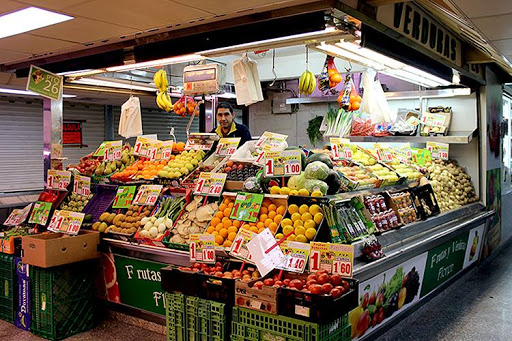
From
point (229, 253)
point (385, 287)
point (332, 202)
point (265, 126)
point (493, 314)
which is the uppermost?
point (265, 126)

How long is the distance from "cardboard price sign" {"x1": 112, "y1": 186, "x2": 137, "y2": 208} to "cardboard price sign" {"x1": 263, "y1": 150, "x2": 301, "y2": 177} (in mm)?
1692

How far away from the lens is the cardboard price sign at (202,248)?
3932 millimetres

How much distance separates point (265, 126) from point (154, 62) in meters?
6.15

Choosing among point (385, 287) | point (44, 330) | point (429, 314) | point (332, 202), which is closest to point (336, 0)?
point (332, 202)

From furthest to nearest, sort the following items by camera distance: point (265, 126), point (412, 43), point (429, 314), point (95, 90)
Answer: point (265, 126) < point (95, 90) < point (429, 314) < point (412, 43)

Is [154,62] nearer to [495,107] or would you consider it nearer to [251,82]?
[251,82]

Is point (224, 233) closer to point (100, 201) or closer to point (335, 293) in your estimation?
point (335, 293)

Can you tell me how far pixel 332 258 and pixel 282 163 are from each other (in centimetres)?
123

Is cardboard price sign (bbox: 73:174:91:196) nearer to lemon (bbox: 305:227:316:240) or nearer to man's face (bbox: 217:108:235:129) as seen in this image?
man's face (bbox: 217:108:235:129)

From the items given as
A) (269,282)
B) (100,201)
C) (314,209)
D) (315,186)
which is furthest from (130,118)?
(269,282)

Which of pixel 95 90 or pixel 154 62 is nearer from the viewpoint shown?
pixel 154 62

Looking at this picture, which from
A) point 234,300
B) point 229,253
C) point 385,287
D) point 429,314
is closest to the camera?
point 234,300

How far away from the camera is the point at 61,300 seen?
→ 4.64 metres

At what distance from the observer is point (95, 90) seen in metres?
8.04
